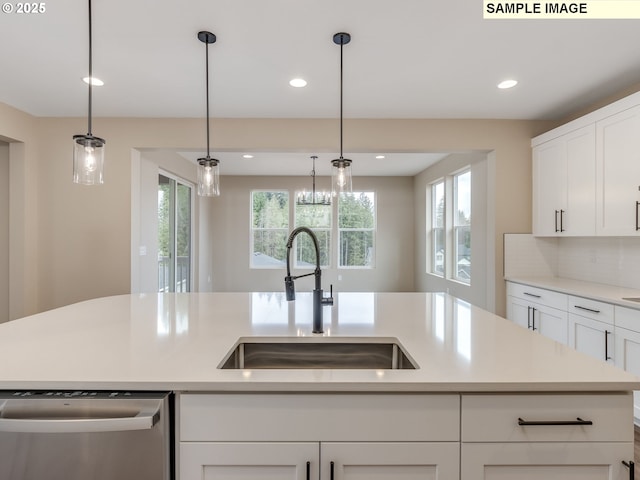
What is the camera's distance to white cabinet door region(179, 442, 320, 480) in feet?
3.08

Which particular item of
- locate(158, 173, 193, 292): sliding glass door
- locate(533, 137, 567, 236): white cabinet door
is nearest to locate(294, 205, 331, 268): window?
locate(158, 173, 193, 292): sliding glass door

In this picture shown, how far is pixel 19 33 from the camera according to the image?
2096 mm

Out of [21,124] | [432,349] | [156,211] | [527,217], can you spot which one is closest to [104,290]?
[156,211]

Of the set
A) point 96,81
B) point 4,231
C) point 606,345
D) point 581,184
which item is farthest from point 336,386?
point 4,231

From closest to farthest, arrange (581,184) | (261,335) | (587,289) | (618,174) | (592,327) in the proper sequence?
(261,335)
(592,327)
(618,174)
(587,289)
(581,184)

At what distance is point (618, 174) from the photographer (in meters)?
2.63

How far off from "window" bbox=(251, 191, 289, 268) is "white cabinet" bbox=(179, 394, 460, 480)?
5.98 m

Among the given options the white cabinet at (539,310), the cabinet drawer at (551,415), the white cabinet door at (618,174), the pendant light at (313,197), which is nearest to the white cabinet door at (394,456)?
the cabinet drawer at (551,415)

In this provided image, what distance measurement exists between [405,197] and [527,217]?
A: 337 centimetres

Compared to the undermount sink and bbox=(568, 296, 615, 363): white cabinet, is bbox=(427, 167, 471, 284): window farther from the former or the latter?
the undermount sink

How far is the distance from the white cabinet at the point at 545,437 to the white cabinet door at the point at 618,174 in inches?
87.2

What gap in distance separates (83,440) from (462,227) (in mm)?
4910

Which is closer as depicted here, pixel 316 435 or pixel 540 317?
pixel 316 435

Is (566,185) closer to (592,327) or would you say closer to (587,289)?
(587,289)
